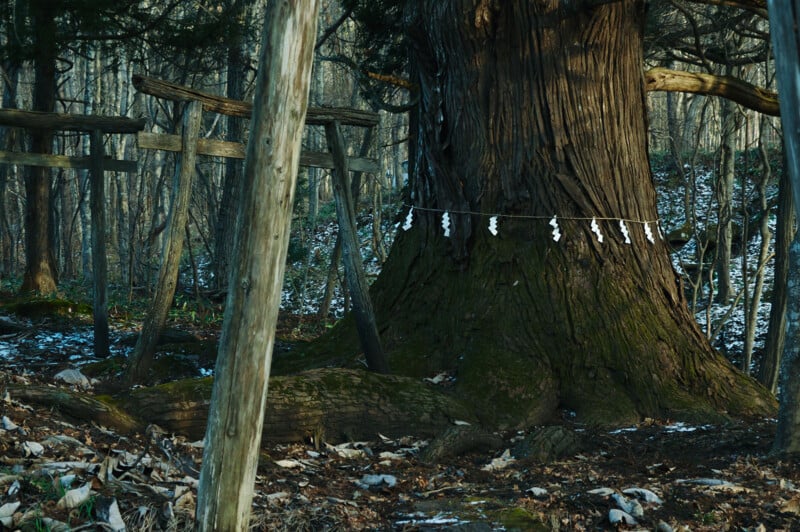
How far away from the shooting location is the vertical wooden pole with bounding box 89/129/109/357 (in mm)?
8156

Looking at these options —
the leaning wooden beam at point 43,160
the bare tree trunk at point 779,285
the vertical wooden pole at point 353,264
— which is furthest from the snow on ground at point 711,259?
the leaning wooden beam at point 43,160

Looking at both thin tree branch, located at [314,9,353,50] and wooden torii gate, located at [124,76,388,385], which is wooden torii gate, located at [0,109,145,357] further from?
thin tree branch, located at [314,9,353,50]

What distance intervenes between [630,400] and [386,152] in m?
27.3

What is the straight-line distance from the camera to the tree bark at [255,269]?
292 cm

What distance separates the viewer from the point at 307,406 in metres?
5.46

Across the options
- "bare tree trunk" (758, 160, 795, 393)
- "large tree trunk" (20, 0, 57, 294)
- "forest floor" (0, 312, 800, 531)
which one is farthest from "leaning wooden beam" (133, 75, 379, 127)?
"large tree trunk" (20, 0, 57, 294)

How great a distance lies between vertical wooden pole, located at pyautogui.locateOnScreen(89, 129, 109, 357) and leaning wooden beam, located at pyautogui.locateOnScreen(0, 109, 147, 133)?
0.11m

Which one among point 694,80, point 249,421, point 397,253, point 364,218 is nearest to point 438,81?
point 397,253

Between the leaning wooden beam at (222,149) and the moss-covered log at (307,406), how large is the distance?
1921mm

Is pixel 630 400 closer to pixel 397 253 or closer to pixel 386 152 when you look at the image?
pixel 397 253

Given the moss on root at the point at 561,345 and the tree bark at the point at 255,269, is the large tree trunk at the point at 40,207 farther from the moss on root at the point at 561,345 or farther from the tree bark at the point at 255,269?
the tree bark at the point at 255,269

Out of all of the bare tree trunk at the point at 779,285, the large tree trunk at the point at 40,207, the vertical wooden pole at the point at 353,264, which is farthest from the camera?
the large tree trunk at the point at 40,207

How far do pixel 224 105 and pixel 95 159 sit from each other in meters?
2.87

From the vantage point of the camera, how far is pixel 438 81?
7172mm
